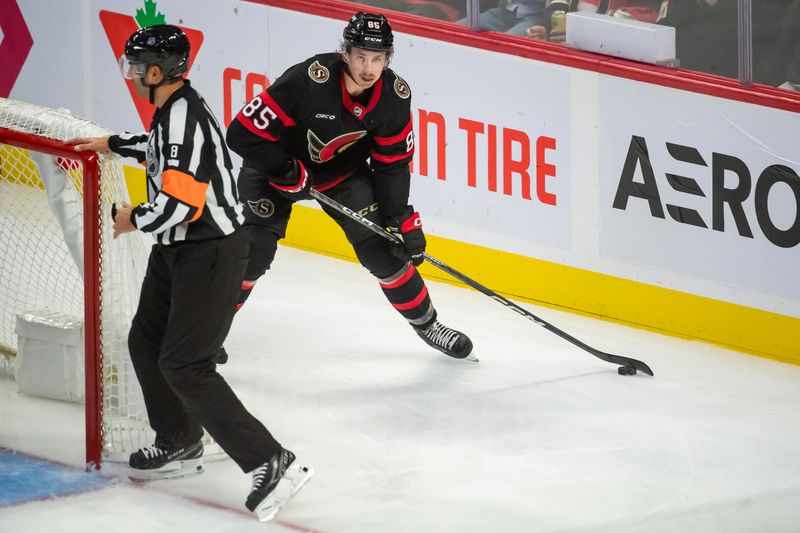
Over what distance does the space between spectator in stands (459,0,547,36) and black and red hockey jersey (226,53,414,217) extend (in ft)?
3.70

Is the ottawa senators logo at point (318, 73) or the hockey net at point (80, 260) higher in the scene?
the ottawa senators logo at point (318, 73)

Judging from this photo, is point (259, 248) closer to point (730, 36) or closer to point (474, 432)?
point (474, 432)

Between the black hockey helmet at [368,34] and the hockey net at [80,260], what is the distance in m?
0.73

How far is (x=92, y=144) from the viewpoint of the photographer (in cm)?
363

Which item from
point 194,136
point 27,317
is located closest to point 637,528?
point 194,136

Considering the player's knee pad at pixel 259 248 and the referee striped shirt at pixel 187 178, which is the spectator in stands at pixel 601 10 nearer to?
the player's knee pad at pixel 259 248

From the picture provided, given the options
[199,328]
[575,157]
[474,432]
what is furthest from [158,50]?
[575,157]

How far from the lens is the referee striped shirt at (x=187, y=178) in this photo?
3299mm

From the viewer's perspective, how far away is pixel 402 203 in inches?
173

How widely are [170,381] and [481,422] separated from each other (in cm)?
112

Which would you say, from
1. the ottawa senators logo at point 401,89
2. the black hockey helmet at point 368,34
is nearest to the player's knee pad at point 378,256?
the ottawa senators logo at point 401,89

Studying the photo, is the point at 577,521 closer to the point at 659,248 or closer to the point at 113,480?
the point at 113,480

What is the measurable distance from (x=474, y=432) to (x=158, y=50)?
1485 mm

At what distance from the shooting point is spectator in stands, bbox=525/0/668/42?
16.3ft
